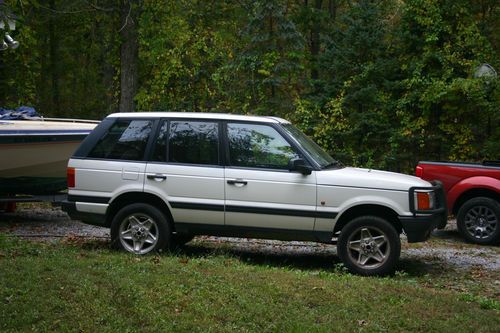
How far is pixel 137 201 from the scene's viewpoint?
9.08m

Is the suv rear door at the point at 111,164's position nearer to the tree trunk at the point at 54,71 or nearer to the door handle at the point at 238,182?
the door handle at the point at 238,182

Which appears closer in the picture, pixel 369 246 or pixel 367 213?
pixel 369 246

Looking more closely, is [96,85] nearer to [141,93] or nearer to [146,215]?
[141,93]

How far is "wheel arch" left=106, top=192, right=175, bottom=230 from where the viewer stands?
896 cm

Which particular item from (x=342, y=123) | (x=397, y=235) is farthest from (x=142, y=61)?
(x=397, y=235)

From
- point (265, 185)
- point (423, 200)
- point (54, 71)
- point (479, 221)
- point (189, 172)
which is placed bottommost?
point (479, 221)

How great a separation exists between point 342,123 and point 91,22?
11805mm

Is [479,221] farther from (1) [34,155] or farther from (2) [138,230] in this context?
(1) [34,155]

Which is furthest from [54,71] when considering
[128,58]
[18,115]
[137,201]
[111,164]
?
[137,201]

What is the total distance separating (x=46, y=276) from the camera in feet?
22.4

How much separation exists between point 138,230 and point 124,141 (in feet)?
4.06

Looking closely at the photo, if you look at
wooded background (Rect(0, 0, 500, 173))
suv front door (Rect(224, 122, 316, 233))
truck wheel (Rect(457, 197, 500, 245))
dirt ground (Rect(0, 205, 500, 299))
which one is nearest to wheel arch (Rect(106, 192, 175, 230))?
suv front door (Rect(224, 122, 316, 233))

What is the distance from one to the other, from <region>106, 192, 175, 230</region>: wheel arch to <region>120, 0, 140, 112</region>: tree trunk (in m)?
10.8

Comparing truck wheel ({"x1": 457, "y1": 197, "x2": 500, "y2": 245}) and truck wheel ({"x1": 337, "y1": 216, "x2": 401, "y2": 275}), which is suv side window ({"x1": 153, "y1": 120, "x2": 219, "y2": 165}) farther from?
truck wheel ({"x1": 457, "y1": 197, "x2": 500, "y2": 245})
